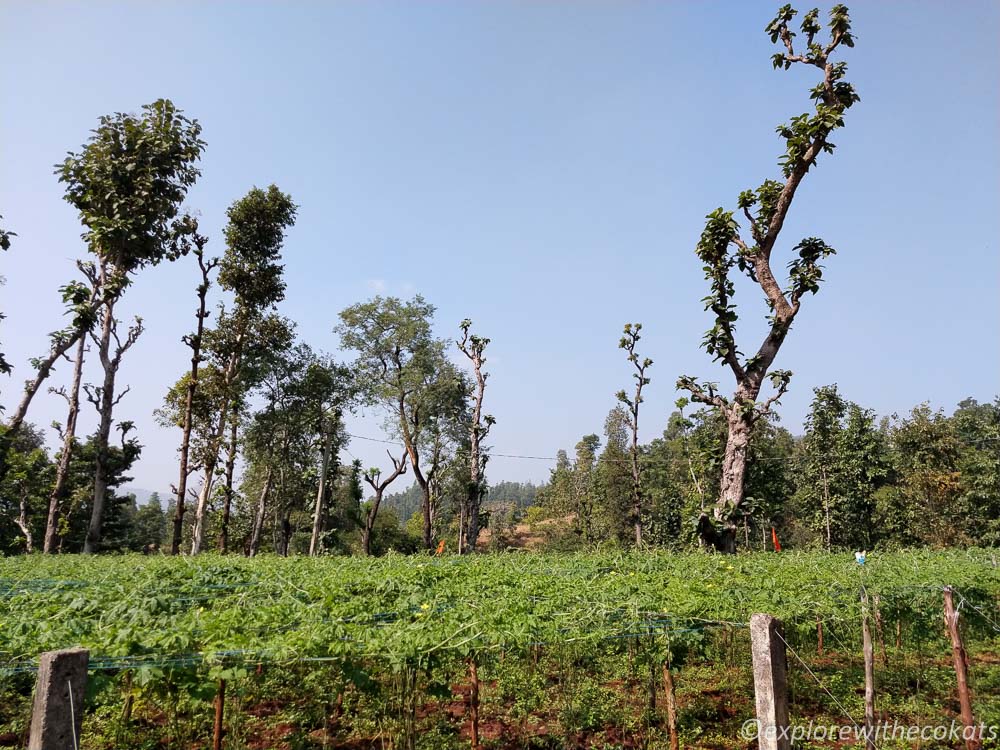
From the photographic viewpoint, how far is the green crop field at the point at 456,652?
4031 millimetres

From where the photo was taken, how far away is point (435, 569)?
364 inches

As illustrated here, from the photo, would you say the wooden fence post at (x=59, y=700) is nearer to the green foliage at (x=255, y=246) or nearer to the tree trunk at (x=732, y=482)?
the tree trunk at (x=732, y=482)

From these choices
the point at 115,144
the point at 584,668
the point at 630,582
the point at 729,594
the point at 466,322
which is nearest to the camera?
the point at 729,594

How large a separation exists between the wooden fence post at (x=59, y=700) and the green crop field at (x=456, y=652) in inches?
12.0

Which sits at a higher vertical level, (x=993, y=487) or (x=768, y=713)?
(x=993, y=487)

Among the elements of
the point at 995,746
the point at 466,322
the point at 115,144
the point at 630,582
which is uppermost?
the point at 115,144

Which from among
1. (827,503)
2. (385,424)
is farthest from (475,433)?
(827,503)

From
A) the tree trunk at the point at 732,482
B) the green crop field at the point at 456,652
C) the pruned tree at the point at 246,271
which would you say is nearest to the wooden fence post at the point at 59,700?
the green crop field at the point at 456,652

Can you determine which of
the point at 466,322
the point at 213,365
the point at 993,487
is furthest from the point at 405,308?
the point at 993,487

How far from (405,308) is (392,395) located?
451 centimetres

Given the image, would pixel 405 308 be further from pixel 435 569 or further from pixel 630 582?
pixel 630 582

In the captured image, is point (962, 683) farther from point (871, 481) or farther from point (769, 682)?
point (871, 481)

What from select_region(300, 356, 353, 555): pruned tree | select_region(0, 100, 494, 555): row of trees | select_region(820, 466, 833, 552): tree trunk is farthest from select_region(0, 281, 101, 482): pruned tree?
select_region(820, 466, 833, 552): tree trunk

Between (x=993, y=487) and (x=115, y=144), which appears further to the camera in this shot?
(x=993, y=487)
